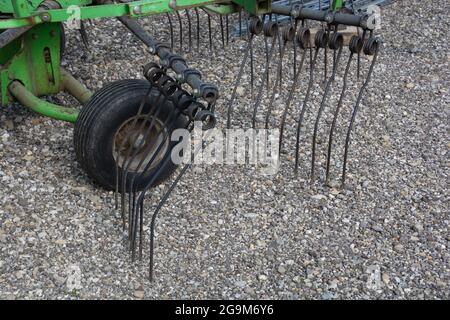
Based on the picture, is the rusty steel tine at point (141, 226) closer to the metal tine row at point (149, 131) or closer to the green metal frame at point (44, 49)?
the metal tine row at point (149, 131)

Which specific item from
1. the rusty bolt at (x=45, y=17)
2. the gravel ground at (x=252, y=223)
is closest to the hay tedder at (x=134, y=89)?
the rusty bolt at (x=45, y=17)

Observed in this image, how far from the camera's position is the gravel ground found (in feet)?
9.18

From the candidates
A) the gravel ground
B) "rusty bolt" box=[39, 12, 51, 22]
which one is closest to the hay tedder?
"rusty bolt" box=[39, 12, 51, 22]

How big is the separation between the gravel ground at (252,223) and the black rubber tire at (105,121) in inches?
8.5

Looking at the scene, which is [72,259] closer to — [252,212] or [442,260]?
[252,212]

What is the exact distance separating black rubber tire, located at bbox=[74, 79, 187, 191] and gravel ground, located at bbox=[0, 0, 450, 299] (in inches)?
8.5

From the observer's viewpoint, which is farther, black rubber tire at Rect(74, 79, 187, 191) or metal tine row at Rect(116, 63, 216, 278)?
black rubber tire at Rect(74, 79, 187, 191)

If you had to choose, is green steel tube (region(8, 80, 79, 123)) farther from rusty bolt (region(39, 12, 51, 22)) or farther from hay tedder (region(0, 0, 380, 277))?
rusty bolt (region(39, 12, 51, 22))

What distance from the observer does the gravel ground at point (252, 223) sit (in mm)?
2797

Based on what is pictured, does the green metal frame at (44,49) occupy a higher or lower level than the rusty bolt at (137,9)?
lower

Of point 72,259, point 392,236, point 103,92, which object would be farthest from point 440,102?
point 72,259

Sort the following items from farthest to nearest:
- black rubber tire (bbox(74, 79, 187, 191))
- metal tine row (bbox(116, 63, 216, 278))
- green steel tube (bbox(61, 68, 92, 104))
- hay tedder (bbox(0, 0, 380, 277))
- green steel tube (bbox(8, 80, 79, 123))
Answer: green steel tube (bbox(61, 68, 92, 104)), green steel tube (bbox(8, 80, 79, 123)), black rubber tire (bbox(74, 79, 187, 191)), hay tedder (bbox(0, 0, 380, 277)), metal tine row (bbox(116, 63, 216, 278))

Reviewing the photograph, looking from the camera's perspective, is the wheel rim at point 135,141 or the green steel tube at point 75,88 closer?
the wheel rim at point 135,141

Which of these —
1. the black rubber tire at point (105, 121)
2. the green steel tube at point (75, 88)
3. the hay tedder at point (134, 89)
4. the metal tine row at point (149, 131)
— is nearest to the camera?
the metal tine row at point (149, 131)
